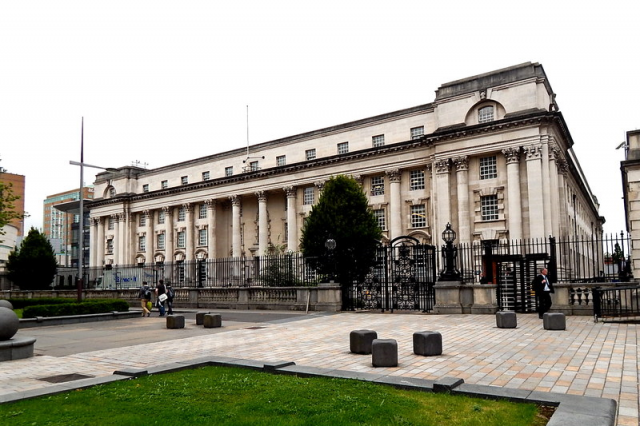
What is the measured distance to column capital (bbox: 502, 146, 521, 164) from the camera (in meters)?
40.1

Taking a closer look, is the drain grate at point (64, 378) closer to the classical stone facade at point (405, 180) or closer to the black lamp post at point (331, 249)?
the black lamp post at point (331, 249)

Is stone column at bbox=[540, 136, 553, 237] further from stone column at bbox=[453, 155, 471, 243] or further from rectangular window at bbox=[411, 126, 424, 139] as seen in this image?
rectangular window at bbox=[411, 126, 424, 139]

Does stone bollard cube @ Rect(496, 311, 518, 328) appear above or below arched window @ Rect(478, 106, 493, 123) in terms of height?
below

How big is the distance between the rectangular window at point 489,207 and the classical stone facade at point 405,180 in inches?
3.6

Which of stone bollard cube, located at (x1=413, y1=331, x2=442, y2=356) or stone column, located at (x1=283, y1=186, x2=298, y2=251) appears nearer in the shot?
stone bollard cube, located at (x1=413, y1=331, x2=442, y2=356)

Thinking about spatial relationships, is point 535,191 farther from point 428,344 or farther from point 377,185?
point 428,344

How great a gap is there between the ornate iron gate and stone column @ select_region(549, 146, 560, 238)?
61.2 feet

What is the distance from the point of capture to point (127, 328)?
61.5 feet

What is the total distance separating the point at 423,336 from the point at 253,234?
5300 cm

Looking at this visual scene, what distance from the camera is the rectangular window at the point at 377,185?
165ft

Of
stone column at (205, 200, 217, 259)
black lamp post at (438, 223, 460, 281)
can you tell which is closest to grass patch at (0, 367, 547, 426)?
black lamp post at (438, 223, 460, 281)

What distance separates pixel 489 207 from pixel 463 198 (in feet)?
7.31

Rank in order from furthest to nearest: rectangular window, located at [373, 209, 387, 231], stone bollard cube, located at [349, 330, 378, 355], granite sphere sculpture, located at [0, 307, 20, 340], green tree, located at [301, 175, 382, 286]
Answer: rectangular window, located at [373, 209, 387, 231] → green tree, located at [301, 175, 382, 286] → granite sphere sculpture, located at [0, 307, 20, 340] → stone bollard cube, located at [349, 330, 378, 355]

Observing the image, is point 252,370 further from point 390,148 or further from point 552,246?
point 390,148
